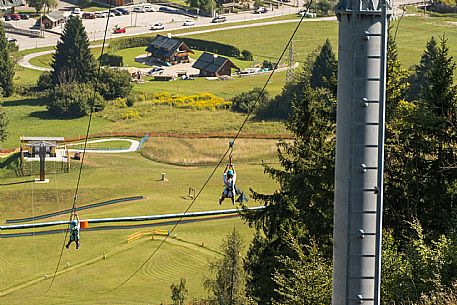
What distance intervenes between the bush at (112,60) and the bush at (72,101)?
585 inches

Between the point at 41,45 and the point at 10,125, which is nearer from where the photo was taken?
the point at 10,125

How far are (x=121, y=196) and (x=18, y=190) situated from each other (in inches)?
235

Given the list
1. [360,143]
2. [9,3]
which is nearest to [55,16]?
[9,3]

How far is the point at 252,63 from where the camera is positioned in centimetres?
9469

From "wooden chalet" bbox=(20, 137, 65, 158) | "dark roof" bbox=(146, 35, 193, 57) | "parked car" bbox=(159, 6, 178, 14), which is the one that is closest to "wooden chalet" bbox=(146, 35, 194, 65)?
"dark roof" bbox=(146, 35, 193, 57)

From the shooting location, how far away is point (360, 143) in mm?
10953

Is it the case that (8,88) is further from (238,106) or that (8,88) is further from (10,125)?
(238,106)

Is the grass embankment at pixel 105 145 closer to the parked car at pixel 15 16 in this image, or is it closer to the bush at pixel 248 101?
the bush at pixel 248 101

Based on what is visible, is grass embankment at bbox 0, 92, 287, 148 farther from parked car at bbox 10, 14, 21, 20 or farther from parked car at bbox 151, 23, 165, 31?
parked car at bbox 10, 14, 21, 20

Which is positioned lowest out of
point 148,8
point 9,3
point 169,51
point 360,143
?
point 169,51

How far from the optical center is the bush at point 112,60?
302 feet

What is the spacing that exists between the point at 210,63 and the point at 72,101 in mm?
19705

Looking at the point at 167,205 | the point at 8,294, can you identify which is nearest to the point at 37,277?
the point at 8,294

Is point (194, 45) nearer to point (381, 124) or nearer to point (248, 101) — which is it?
point (248, 101)
